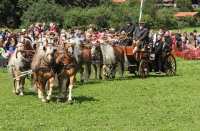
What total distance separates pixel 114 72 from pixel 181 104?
761cm

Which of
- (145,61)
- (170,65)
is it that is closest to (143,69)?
(145,61)

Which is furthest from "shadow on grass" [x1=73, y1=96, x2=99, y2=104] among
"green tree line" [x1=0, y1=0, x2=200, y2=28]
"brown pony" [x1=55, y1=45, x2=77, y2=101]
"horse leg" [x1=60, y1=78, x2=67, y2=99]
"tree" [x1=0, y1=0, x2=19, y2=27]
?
"tree" [x1=0, y1=0, x2=19, y2=27]

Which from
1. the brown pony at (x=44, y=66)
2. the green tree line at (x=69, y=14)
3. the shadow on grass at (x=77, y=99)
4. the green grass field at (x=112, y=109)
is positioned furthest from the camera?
the green tree line at (x=69, y=14)

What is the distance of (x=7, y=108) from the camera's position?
15.9 meters

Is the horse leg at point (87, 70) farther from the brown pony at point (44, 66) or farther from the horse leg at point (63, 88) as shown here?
the brown pony at point (44, 66)

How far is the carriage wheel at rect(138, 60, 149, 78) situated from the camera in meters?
23.7

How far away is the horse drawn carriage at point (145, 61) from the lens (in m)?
23.6

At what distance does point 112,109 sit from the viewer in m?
15.5

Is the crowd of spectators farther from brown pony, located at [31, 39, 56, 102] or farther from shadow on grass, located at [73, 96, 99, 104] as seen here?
shadow on grass, located at [73, 96, 99, 104]

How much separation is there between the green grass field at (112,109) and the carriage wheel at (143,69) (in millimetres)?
1768

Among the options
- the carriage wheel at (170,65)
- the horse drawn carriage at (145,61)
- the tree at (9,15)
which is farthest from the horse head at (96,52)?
the tree at (9,15)

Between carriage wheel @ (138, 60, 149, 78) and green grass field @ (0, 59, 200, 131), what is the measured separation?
1768mm

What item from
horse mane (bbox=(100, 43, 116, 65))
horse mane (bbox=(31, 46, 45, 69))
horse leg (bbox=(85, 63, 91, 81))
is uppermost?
horse mane (bbox=(31, 46, 45, 69))

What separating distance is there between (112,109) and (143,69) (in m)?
8.60
